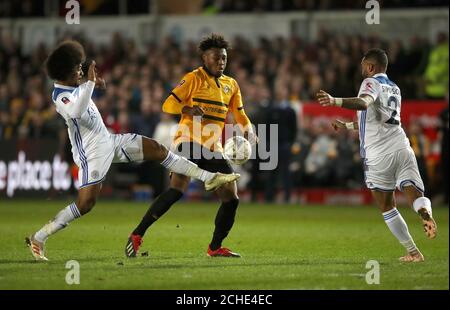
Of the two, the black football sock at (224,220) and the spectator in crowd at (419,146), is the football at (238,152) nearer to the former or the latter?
the black football sock at (224,220)

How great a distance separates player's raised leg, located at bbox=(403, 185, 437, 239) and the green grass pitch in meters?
0.39

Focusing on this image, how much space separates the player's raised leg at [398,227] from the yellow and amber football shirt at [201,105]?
200 centimetres

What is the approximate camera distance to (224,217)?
1152 centimetres

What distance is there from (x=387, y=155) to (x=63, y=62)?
3.77 m

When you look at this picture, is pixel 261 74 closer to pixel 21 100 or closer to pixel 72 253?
pixel 21 100

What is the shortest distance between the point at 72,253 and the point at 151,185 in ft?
37.9

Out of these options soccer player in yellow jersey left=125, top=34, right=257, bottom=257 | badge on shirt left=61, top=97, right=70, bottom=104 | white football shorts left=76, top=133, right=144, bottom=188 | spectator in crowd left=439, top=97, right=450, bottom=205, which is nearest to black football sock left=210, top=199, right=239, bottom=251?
soccer player in yellow jersey left=125, top=34, right=257, bottom=257

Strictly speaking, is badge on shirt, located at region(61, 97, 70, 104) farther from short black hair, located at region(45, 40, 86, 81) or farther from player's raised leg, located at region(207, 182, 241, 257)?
player's raised leg, located at region(207, 182, 241, 257)

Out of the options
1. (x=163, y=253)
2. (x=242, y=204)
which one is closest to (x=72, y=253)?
(x=163, y=253)

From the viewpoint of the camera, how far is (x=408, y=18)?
2512 cm

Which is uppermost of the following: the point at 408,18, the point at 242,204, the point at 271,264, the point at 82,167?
the point at 408,18

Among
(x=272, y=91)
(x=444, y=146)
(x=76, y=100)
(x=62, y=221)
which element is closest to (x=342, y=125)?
(x=76, y=100)

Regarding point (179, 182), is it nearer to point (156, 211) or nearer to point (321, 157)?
point (156, 211)

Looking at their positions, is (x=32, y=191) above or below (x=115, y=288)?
below
